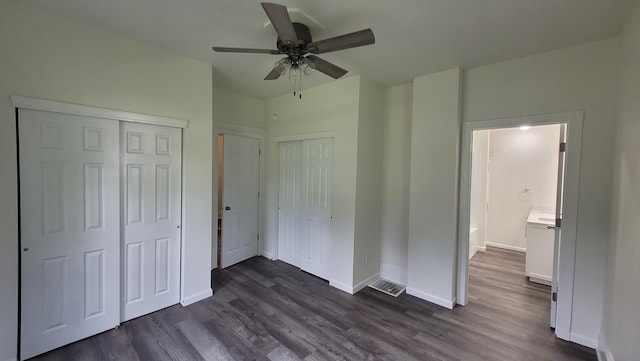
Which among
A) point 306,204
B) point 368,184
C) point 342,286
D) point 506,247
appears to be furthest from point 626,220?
point 506,247

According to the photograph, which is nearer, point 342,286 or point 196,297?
point 196,297

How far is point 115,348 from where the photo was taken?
2.19 meters

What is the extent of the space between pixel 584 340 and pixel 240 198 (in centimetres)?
431

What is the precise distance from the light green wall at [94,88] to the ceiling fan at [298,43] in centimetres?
113

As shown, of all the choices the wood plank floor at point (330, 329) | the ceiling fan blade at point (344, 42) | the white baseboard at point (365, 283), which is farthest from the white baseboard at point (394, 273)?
the ceiling fan blade at point (344, 42)

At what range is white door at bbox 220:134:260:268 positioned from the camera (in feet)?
13.0

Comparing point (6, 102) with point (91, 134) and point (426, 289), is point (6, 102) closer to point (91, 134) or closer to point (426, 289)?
point (91, 134)

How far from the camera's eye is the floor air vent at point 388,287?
332 cm

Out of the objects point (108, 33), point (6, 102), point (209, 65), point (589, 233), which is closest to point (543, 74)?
point (589, 233)

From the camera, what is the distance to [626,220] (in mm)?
1768

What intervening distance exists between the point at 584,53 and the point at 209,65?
3.75 m

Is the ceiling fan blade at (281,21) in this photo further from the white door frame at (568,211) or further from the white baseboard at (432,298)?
the white baseboard at (432,298)

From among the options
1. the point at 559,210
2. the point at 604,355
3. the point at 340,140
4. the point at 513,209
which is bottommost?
the point at 604,355

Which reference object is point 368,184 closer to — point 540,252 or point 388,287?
point 388,287
